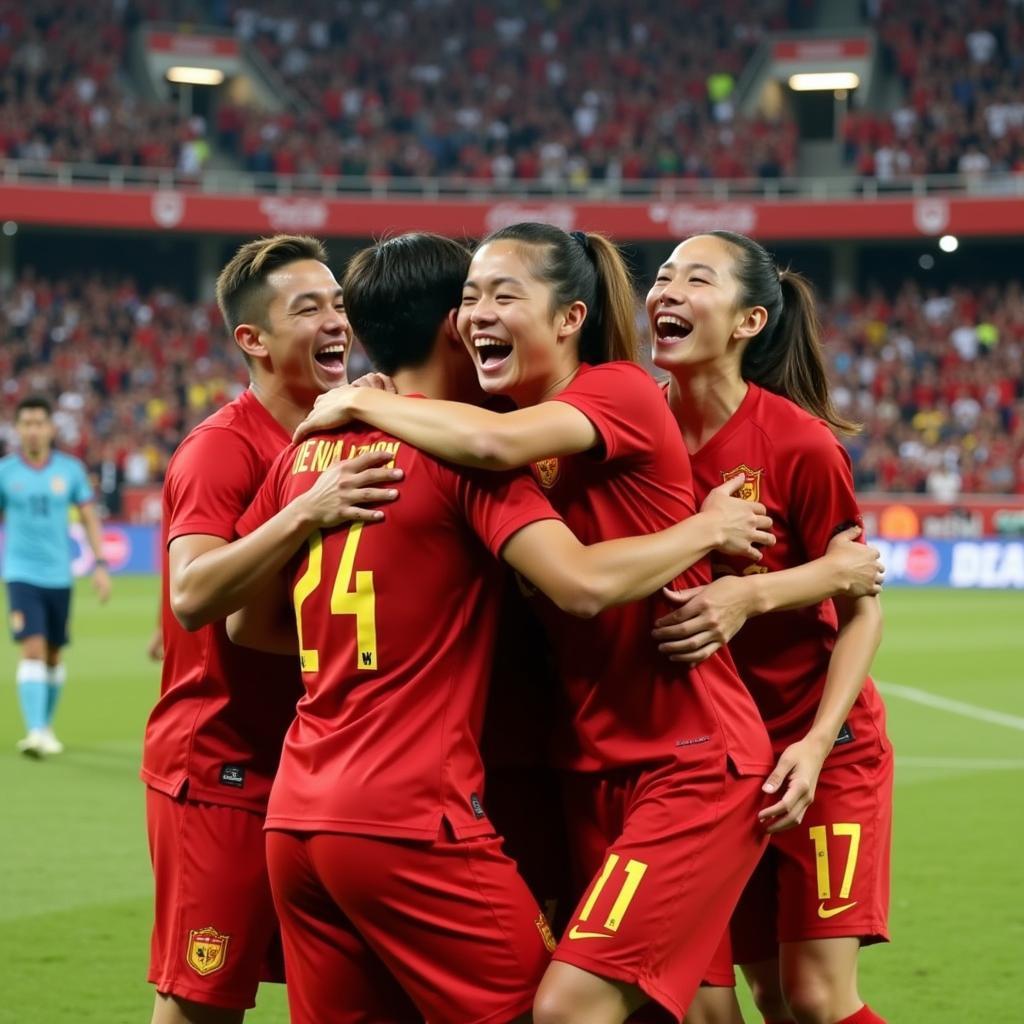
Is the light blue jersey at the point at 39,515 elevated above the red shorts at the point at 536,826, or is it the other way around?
the light blue jersey at the point at 39,515

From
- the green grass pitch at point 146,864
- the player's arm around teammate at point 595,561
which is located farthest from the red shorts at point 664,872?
the green grass pitch at point 146,864

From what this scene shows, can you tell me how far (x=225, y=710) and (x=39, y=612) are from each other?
758 centimetres

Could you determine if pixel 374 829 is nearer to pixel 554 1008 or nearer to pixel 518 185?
pixel 554 1008

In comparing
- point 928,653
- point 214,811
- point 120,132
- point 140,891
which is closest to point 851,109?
point 120,132

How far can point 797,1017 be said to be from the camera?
4027 millimetres

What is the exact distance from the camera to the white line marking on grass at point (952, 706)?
12.7 metres

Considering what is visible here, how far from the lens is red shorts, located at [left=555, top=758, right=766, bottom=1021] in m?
3.25

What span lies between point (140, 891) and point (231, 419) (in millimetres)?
3902

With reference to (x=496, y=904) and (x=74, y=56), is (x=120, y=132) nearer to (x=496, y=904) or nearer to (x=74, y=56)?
(x=74, y=56)

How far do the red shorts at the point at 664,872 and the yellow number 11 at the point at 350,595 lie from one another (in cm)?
62

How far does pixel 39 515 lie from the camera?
38.2ft

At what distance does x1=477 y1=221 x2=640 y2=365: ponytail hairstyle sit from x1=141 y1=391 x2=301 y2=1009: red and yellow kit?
905mm

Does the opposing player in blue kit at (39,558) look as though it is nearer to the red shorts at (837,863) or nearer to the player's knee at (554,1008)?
the red shorts at (837,863)

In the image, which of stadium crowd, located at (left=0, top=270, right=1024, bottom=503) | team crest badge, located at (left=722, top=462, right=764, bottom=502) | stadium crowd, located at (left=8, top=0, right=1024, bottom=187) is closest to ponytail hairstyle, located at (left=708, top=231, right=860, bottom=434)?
team crest badge, located at (left=722, top=462, right=764, bottom=502)
